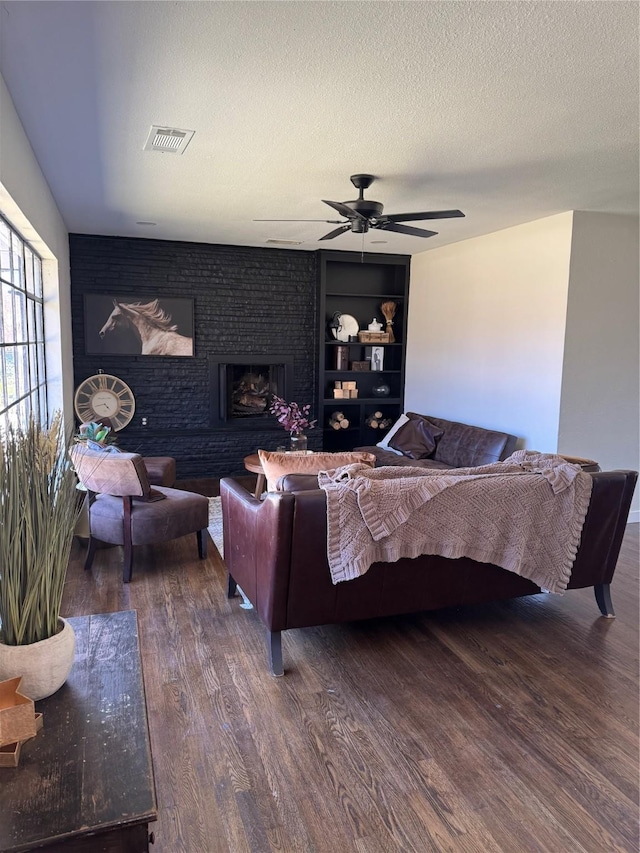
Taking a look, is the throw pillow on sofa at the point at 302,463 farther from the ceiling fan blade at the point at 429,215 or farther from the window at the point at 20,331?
the ceiling fan blade at the point at 429,215

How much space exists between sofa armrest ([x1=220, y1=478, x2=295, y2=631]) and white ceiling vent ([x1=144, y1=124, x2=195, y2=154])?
1802mm

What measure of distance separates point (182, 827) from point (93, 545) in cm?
234

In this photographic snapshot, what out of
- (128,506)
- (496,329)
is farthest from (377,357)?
(128,506)

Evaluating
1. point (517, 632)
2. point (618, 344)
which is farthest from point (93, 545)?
point (618, 344)

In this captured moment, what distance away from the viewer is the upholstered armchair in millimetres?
3479

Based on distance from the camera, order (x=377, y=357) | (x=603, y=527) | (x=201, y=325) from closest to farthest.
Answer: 1. (x=603, y=527)
2. (x=201, y=325)
3. (x=377, y=357)

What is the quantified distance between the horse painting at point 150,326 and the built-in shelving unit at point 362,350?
1.64 m

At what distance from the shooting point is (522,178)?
11.3 feet

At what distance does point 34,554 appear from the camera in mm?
1213

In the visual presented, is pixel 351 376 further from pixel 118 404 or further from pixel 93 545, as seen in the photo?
pixel 93 545

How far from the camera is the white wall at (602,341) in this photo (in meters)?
4.39

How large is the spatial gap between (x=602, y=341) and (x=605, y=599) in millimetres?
2216

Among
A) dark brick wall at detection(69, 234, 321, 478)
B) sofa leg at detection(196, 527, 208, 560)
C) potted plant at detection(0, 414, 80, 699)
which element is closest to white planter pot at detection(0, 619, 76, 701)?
potted plant at detection(0, 414, 80, 699)

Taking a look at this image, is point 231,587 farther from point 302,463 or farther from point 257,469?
point 257,469
